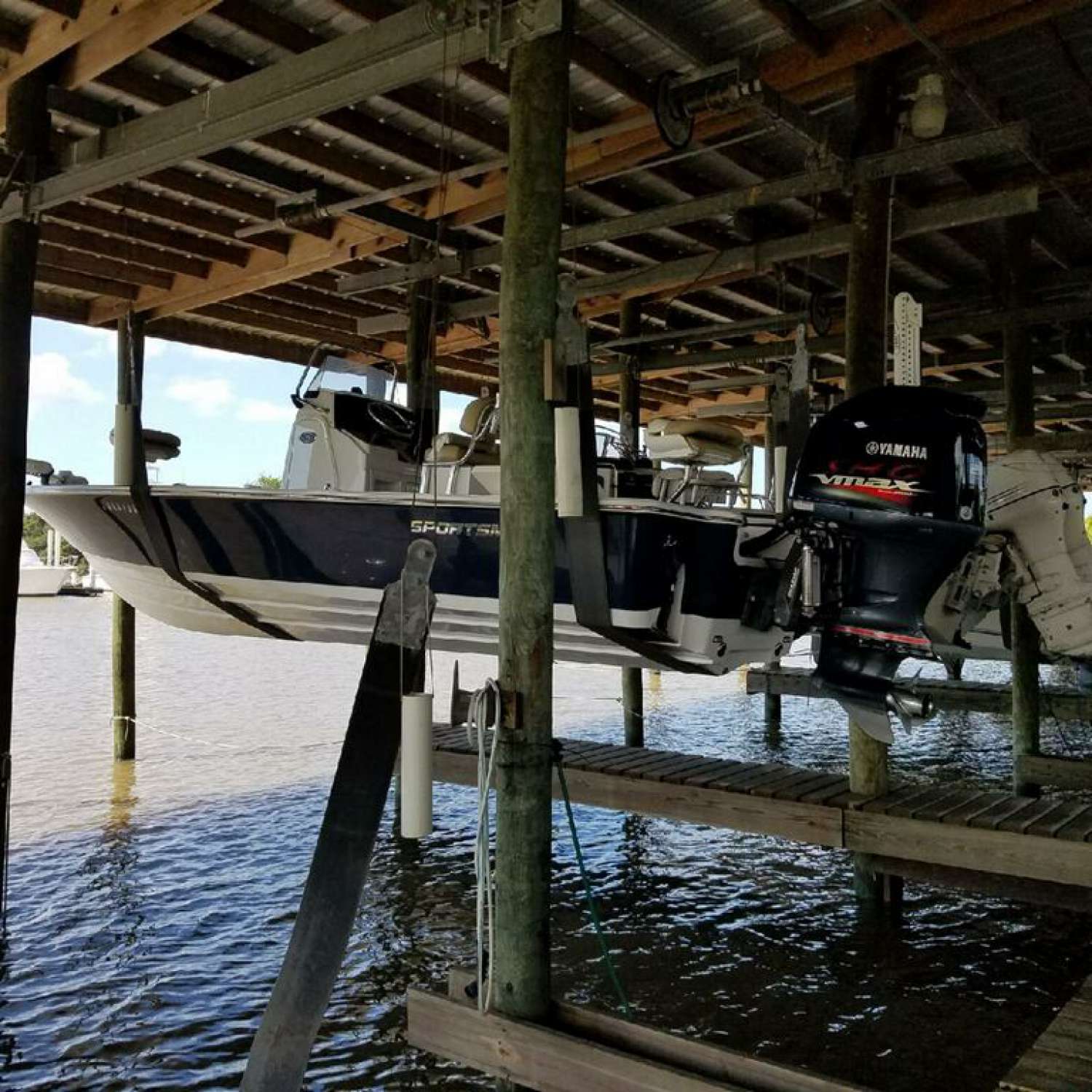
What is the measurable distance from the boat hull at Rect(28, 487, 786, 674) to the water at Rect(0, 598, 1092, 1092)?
73.0 inches

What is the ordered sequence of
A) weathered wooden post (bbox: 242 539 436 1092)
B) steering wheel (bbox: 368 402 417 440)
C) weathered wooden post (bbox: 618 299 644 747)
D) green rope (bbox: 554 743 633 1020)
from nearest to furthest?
green rope (bbox: 554 743 633 1020) → weathered wooden post (bbox: 242 539 436 1092) → steering wheel (bbox: 368 402 417 440) → weathered wooden post (bbox: 618 299 644 747)

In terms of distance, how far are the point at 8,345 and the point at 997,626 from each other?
1097 cm

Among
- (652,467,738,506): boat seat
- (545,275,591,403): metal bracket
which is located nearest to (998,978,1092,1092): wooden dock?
(545,275,591,403): metal bracket

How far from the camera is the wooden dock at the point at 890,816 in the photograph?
18.6 ft

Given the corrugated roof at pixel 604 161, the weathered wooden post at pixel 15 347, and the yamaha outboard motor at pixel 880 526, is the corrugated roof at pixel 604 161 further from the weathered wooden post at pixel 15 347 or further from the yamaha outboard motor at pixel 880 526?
the yamaha outboard motor at pixel 880 526

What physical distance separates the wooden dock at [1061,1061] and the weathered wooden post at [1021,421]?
5194mm

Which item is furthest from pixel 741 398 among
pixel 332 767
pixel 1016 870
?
pixel 1016 870

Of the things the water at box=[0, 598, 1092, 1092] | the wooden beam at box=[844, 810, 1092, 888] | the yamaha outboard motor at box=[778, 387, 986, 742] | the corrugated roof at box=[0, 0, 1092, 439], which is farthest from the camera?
the corrugated roof at box=[0, 0, 1092, 439]

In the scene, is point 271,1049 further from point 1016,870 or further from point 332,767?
point 332,767

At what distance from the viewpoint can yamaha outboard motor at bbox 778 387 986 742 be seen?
4.69 meters

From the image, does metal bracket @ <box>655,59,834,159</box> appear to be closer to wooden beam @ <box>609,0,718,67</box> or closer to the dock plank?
wooden beam @ <box>609,0,718,67</box>

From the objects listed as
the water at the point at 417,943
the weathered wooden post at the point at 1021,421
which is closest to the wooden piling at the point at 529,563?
the water at the point at 417,943

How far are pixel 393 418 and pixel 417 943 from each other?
132 inches

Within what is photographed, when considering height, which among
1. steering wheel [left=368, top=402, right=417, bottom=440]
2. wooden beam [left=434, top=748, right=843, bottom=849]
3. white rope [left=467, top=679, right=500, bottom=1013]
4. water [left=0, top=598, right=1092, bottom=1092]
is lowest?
water [left=0, top=598, right=1092, bottom=1092]
